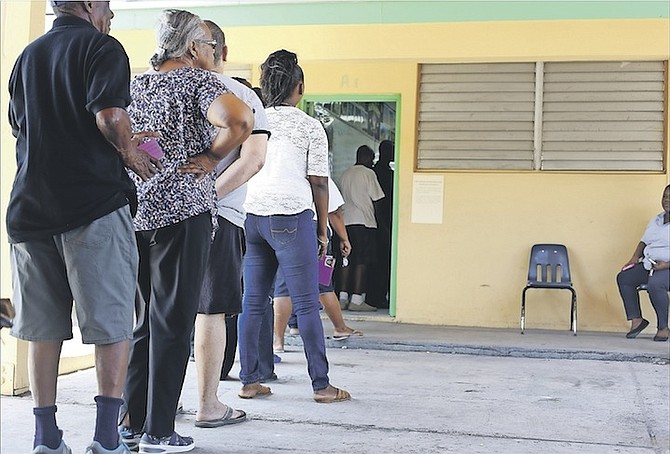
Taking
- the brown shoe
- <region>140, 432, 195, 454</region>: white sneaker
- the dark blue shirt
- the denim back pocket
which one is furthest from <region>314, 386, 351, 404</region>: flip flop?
the dark blue shirt

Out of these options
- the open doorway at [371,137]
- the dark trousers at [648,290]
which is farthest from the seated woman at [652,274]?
the open doorway at [371,137]

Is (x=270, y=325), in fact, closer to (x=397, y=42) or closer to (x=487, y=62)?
(x=397, y=42)

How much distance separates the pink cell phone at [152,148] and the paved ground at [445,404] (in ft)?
4.09

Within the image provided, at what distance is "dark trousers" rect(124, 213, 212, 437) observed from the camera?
335 cm

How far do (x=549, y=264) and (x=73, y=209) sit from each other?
20.3ft

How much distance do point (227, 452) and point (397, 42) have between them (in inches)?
199

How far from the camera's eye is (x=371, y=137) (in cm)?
1118

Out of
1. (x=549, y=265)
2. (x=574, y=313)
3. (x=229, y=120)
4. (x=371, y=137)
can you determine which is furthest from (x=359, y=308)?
(x=229, y=120)

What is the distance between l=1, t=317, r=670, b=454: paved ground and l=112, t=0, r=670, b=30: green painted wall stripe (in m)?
2.79

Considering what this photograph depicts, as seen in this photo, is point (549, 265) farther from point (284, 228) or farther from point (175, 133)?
point (175, 133)

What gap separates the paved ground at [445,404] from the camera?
3.89 metres

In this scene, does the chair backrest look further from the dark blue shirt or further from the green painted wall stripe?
the dark blue shirt

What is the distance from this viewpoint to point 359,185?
30.9 feet

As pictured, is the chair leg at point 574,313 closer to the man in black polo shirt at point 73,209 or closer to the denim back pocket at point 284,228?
the denim back pocket at point 284,228
